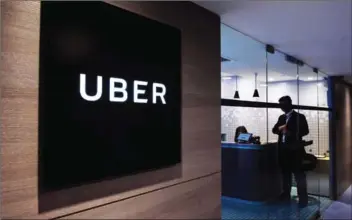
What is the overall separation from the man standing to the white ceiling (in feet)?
2.48

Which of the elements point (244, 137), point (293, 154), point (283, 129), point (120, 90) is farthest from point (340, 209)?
point (120, 90)

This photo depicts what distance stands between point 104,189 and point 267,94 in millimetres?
2880

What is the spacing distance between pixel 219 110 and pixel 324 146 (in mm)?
4796

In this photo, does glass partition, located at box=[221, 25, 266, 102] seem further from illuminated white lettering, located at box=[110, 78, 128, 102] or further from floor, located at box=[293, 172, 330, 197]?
floor, located at box=[293, 172, 330, 197]

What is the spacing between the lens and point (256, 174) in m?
4.86

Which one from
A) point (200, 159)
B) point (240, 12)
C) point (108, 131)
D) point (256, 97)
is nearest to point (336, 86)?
point (256, 97)

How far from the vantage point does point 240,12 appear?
257 centimetres


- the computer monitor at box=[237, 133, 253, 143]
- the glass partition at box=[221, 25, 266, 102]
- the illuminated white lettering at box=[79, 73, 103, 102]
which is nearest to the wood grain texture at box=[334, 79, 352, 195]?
the computer monitor at box=[237, 133, 253, 143]

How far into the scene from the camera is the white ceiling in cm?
243

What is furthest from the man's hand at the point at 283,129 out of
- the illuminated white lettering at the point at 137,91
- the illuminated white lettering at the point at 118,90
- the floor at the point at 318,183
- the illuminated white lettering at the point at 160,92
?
the illuminated white lettering at the point at 118,90

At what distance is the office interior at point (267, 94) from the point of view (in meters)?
3.08

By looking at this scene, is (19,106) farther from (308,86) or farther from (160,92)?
(308,86)

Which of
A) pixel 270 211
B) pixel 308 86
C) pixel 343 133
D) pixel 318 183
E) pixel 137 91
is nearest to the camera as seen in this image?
pixel 137 91

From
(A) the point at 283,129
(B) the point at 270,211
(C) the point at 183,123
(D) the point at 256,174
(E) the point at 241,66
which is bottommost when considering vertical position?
(B) the point at 270,211
